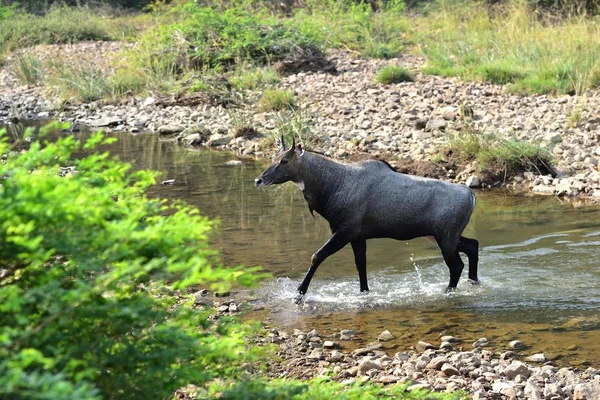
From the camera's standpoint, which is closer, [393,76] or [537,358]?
[537,358]

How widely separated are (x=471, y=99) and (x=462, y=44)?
3923 mm

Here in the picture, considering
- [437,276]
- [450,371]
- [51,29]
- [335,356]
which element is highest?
[51,29]

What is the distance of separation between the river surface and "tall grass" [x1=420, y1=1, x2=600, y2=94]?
17.0 ft

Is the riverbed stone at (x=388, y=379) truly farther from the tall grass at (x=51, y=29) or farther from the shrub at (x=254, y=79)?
the tall grass at (x=51, y=29)

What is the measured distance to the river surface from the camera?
327 inches

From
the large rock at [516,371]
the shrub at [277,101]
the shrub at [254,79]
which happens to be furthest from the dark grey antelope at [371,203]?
the shrub at [254,79]

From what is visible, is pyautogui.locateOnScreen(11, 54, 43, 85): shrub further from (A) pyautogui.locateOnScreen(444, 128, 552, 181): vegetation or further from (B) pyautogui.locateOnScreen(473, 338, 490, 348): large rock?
(B) pyautogui.locateOnScreen(473, 338, 490, 348): large rock

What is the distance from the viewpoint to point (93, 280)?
13.4ft

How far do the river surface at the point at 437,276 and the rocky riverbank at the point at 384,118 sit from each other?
4.41 feet

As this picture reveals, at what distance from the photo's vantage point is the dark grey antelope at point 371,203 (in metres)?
9.39

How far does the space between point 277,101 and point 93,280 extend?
14.6 m

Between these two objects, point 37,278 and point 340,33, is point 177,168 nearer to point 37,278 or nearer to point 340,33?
point 340,33

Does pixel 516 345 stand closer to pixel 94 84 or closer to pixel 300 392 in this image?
pixel 300 392

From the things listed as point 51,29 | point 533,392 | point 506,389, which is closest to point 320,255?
point 506,389
